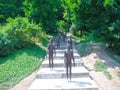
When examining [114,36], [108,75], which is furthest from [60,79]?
[114,36]

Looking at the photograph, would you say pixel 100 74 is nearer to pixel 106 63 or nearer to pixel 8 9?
pixel 106 63

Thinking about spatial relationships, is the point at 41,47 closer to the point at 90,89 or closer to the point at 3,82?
the point at 3,82

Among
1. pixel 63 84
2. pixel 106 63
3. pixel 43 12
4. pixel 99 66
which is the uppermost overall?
pixel 43 12

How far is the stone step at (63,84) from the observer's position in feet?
38.5

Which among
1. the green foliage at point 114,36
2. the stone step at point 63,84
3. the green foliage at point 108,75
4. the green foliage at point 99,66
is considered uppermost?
the green foliage at point 114,36

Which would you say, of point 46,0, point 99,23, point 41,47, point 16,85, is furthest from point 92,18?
point 46,0

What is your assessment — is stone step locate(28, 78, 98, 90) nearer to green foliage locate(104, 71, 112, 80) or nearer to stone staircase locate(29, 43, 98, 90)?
stone staircase locate(29, 43, 98, 90)

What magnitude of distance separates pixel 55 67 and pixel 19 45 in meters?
5.30

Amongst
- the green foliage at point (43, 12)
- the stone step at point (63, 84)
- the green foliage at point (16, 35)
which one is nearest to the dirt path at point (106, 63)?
the stone step at point (63, 84)

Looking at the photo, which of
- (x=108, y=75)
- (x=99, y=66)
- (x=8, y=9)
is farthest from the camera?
(x=8, y=9)

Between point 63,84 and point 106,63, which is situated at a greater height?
point 106,63

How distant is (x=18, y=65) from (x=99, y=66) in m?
5.24

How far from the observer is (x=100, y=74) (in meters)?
14.7

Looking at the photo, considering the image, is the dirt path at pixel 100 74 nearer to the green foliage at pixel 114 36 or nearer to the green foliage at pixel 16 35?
the green foliage at pixel 114 36
